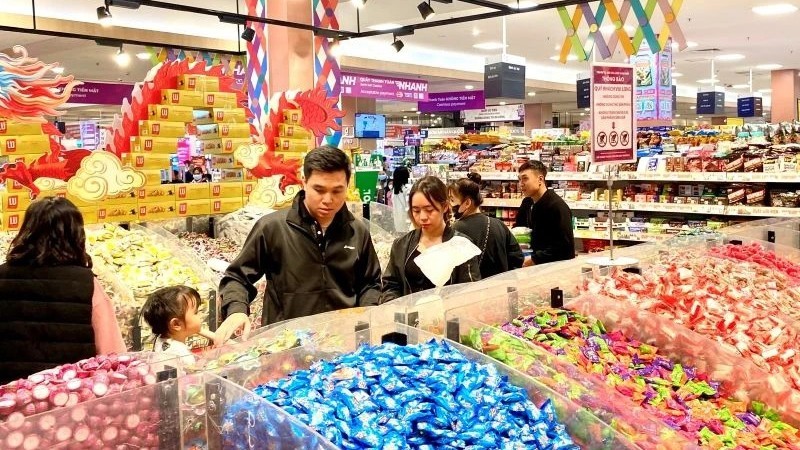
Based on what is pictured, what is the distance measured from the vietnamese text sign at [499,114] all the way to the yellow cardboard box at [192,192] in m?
15.9

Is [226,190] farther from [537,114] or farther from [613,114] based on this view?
[537,114]

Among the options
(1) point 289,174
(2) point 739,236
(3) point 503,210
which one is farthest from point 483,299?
(3) point 503,210

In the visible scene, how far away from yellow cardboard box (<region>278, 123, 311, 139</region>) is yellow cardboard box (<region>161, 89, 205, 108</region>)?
82 cm

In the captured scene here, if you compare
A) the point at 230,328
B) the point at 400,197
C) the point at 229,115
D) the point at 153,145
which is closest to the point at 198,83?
the point at 229,115

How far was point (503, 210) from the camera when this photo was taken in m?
10.4

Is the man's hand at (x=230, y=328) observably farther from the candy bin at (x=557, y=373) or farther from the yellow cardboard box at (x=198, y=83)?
the yellow cardboard box at (x=198, y=83)

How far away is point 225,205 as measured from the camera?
6059 millimetres

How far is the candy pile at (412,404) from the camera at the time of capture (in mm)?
1665

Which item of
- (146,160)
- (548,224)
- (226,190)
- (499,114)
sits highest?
(499,114)

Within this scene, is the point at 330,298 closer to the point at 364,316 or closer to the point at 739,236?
the point at 364,316

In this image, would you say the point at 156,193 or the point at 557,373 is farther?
the point at 156,193

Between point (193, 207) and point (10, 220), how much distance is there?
53.1 inches

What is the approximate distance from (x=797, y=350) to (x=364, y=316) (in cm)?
161

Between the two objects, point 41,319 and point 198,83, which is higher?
point 198,83
